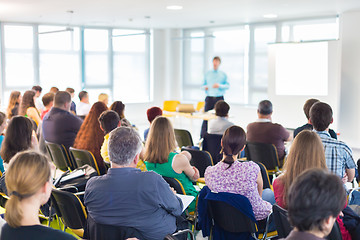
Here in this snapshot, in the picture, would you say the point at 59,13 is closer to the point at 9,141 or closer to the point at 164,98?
the point at 164,98

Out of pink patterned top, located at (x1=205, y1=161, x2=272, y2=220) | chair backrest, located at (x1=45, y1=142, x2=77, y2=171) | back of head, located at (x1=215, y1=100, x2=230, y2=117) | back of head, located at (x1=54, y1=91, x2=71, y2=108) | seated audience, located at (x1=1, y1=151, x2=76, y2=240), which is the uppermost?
back of head, located at (x1=54, y1=91, x2=71, y2=108)

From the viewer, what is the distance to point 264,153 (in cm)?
543

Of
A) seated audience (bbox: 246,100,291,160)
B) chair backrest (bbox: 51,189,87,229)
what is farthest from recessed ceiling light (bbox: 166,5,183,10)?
chair backrest (bbox: 51,189,87,229)

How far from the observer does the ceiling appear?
8008 mm

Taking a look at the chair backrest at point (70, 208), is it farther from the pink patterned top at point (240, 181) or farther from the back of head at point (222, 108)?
the back of head at point (222, 108)

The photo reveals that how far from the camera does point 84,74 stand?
12953 millimetres

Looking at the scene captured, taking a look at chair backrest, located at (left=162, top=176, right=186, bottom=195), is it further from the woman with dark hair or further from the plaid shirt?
the woman with dark hair

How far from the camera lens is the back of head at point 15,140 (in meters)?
3.71

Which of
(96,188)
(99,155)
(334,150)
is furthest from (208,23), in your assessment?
(96,188)

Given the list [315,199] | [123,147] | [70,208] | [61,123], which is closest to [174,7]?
[61,123]

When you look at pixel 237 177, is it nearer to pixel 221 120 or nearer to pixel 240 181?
pixel 240 181

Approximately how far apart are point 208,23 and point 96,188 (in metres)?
9.95

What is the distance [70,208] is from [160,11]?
6.88m

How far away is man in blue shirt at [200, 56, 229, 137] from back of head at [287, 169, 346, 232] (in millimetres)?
8406
